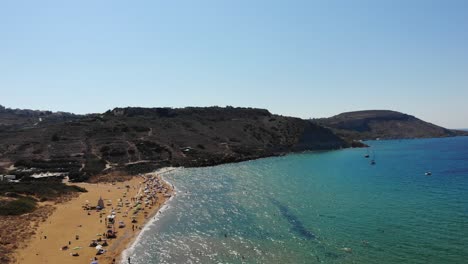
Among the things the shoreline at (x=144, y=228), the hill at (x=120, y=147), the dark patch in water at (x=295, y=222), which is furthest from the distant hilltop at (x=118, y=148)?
the dark patch in water at (x=295, y=222)

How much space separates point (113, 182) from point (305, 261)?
76.5m

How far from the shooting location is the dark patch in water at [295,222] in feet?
175

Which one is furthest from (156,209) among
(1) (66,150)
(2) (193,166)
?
(1) (66,150)

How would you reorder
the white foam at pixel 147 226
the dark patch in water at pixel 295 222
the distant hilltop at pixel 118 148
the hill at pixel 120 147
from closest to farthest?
the white foam at pixel 147 226
the dark patch in water at pixel 295 222
the distant hilltop at pixel 118 148
the hill at pixel 120 147

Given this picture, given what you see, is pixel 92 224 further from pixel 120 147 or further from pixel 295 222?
pixel 120 147

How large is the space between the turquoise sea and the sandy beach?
3197 mm

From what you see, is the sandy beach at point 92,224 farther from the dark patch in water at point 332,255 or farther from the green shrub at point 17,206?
the dark patch in water at point 332,255

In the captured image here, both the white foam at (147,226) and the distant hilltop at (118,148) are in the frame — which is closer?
the white foam at (147,226)

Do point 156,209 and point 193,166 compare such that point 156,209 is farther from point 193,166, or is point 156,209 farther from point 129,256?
point 193,166

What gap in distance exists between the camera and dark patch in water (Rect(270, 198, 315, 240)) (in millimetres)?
53297

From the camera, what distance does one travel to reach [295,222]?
197ft

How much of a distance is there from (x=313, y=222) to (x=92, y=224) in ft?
121

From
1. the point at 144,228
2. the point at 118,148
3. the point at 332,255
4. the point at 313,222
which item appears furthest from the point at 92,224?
Result: the point at 118,148

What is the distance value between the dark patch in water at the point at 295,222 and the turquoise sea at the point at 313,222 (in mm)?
140
